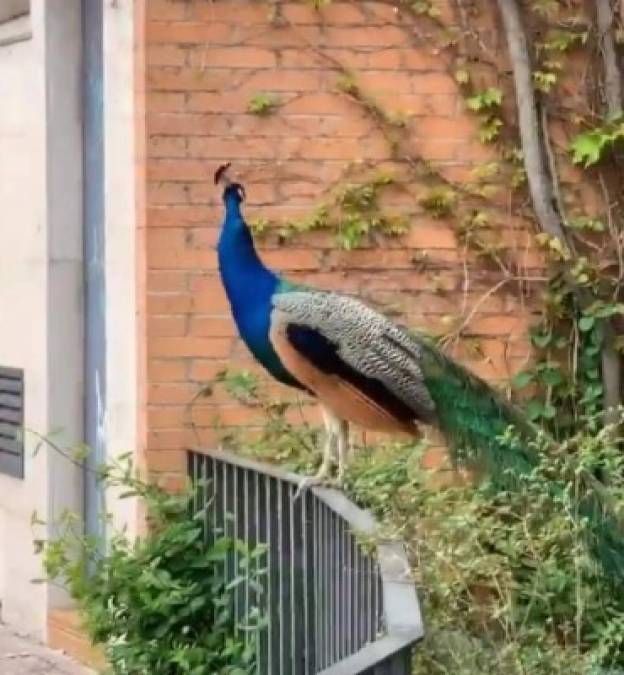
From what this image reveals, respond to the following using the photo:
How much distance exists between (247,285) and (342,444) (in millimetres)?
584

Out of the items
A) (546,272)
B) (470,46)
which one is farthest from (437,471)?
(470,46)

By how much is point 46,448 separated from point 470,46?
2.29 metres

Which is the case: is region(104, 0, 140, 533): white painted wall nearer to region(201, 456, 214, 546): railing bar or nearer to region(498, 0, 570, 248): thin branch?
region(201, 456, 214, 546): railing bar

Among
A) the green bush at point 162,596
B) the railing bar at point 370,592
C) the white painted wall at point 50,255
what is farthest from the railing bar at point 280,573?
the white painted wall at point 50,255

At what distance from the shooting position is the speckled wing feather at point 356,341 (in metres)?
5.64

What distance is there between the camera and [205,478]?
6520 mm

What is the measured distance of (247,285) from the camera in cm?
593

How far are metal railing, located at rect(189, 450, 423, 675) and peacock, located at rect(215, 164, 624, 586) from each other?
21 cm

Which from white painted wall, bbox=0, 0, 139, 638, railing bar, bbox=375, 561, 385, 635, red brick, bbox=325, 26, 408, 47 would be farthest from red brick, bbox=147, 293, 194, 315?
railing bar, bbox=375, 561, 385, 635

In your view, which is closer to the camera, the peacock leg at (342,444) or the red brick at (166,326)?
the peacock leg at (342,444)

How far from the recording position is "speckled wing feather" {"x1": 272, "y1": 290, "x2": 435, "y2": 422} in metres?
5.64

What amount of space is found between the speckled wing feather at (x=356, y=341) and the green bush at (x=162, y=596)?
0.81 m

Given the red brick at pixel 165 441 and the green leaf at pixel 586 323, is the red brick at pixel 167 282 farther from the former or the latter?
the green leaf at pixel 586 323

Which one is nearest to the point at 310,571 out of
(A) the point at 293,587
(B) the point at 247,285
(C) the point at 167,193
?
(A) the point at 293,587
